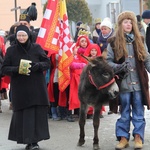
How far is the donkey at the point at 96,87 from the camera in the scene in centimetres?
656

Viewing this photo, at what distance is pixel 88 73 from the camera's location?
22.5 ft

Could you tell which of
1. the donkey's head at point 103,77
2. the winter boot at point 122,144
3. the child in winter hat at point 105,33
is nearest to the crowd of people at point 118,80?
the winter boot at point 122,144

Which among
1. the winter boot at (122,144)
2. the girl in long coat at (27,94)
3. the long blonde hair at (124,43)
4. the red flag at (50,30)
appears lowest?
the winter boot at (122,144)

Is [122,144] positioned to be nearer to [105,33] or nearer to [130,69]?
[130,69]


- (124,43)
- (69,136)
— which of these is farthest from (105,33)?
(124,43)

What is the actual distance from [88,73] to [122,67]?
1.88 ft

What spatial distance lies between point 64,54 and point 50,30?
1.78ft

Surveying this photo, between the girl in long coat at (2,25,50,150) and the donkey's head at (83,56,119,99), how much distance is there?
75 centimetres

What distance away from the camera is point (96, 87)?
675 centimetres

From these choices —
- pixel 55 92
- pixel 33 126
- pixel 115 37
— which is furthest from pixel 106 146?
pixel 55 92

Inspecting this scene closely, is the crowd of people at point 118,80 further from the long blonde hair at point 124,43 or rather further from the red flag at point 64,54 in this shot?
the red flag at point 64,54

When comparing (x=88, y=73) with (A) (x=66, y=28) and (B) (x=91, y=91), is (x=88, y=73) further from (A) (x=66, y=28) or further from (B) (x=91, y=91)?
(A) (x=66, y=28)

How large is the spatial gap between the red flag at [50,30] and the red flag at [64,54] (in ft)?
0.33

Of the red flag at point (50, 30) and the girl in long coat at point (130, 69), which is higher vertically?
the red flag at point (50, 30)
